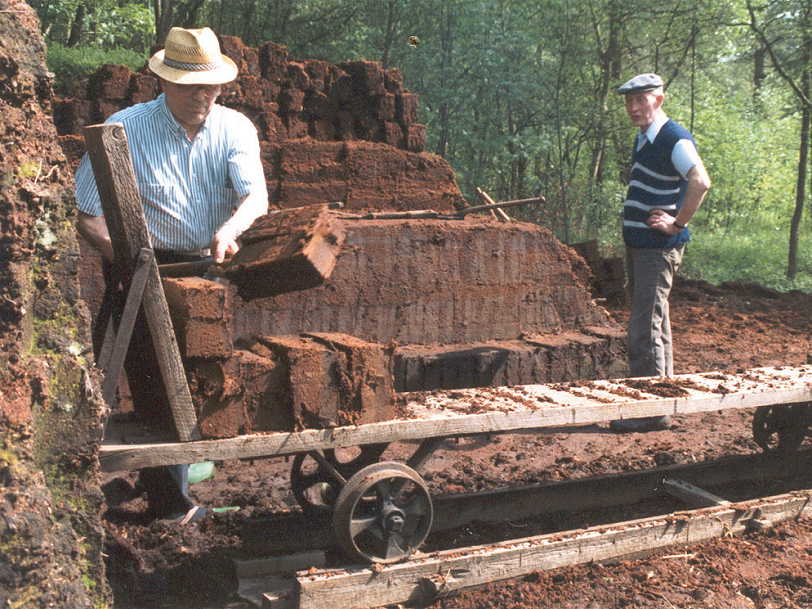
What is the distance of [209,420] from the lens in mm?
3484

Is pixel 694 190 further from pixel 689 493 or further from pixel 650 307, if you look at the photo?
pixel 689 493

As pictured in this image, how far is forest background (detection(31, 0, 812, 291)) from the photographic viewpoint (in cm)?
1522

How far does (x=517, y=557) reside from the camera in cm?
394

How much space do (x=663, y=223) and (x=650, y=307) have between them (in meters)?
0.60

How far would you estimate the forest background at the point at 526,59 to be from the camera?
1522 cm

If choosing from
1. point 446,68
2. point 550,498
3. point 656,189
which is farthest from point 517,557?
point 446,68

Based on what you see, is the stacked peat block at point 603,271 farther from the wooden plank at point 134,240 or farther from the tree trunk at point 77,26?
the wooden plank at point 134,240

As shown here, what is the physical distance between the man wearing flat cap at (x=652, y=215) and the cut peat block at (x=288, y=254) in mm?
3086

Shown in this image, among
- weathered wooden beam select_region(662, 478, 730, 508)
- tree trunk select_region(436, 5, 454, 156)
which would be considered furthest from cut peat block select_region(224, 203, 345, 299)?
tree trunk select_region(436, 5, 454, 156)

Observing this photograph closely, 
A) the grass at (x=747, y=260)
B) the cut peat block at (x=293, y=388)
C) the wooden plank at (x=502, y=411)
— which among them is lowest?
the grass at (x=747, y=260)

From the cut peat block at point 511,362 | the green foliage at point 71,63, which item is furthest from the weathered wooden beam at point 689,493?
the green foliage at point 71,63

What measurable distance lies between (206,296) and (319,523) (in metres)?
1.46

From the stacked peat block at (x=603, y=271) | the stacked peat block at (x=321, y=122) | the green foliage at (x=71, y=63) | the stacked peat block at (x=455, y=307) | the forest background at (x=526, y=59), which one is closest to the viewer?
the stacked peat block at (x=455, y=307)

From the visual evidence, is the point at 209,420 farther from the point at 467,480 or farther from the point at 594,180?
the point at 594,180
